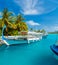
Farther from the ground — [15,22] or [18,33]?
[15,22]

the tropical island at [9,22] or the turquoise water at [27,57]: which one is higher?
the tropical island at [9,22]

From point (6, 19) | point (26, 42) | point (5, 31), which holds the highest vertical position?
point (6, 19)

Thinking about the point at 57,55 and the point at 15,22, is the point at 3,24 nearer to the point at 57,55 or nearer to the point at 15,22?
the point at 15,22

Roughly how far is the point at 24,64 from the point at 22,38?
768 inches

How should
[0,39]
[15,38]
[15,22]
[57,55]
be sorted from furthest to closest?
[15,22]
[15,38]
[0,39]
[57,55]

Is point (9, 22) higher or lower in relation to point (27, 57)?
higher

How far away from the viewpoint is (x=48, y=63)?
1248 centimetres

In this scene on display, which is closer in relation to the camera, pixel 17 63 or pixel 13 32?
pixel 17 63

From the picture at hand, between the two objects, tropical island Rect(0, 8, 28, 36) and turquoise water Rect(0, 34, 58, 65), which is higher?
tropical island Rect(0, 8, 28, 36)

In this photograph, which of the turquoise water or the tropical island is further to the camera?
the tropical island

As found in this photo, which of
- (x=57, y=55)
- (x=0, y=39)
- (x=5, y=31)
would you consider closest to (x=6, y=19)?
(x=5, y=31)

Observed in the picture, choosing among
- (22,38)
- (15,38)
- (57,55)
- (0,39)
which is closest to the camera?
(57,55)

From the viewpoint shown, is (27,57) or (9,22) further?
(9,22)

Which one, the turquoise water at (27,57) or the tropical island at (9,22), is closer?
the turquoise water at (27,57)
